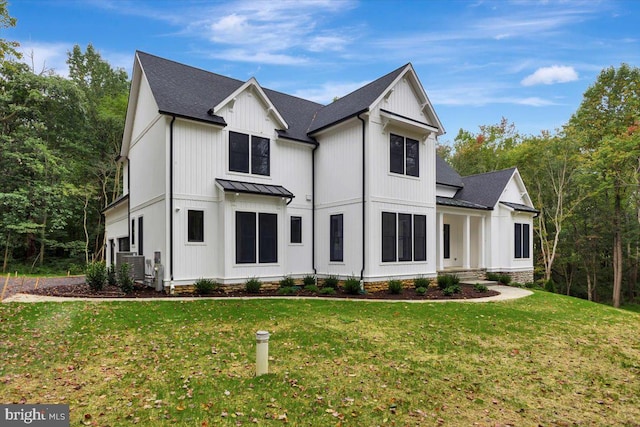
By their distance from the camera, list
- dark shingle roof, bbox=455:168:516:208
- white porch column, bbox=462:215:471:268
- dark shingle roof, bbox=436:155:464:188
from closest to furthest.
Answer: white porch column, bbox=462:215:471:268 → dark shingle roof, bbox=455:168:516:208 → dark shingle roof, bbox=436:155:464:188

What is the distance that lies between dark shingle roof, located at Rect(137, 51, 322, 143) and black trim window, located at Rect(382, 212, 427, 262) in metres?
5.04

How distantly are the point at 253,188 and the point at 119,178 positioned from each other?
21766 mm

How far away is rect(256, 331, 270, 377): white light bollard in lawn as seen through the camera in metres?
5.40

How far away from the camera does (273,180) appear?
14570mm

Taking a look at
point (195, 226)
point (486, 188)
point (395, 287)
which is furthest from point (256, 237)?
point (486, 188)

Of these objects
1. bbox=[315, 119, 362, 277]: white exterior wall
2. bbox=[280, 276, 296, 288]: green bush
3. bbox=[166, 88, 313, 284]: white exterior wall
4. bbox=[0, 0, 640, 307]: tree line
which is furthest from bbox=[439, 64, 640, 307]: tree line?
bbox=[166, 88, 313, 284]: white exterior wall

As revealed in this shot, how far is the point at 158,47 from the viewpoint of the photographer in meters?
20.7

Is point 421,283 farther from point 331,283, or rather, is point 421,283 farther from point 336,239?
point 336,239

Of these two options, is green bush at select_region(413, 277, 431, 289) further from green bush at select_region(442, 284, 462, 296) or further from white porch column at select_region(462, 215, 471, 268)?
white porch column at select_region(462, 215, 471, 268)

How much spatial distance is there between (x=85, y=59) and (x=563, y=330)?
40438 mm

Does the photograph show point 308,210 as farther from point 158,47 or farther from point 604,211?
point 604,211

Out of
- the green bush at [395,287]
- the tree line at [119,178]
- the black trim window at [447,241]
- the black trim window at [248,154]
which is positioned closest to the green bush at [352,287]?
the green bush at [395,287]

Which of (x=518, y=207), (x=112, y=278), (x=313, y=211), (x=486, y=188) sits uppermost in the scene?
(x=486, y=188)
